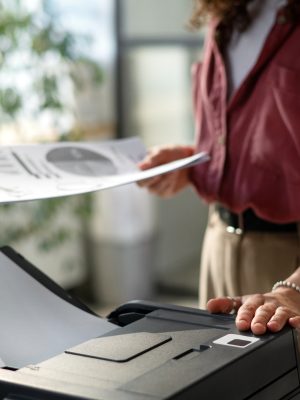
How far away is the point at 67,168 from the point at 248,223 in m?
0.43

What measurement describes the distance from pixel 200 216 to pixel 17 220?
41.3 inches

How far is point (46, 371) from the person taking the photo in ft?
2.89

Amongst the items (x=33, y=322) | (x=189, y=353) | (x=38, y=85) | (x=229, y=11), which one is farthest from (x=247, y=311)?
(x=38, y=85)

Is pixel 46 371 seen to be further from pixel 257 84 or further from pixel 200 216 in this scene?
pixel 200 216

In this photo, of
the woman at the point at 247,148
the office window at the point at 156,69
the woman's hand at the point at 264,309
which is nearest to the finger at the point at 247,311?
the woman's hand at the point at 264,309

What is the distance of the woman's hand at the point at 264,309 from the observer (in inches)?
39.2

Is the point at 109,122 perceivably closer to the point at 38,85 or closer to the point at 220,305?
the point at 38,85

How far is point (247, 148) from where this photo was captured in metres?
1.59

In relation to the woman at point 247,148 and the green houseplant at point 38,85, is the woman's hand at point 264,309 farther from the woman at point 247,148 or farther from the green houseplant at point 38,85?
the green houseplant at point 38,85

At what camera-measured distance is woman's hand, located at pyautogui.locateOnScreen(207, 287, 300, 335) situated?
99 cm

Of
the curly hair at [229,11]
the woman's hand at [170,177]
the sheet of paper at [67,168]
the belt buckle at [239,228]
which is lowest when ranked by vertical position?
the belt buckle at [239,228]

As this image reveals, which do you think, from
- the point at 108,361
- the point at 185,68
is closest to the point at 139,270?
the point at 185,68

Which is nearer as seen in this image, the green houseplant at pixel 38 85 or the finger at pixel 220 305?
the finger at pixel 220 305

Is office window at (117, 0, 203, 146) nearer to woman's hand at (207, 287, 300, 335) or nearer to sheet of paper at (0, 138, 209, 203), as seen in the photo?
sheet of paper at (0, 138, 209, 203)
